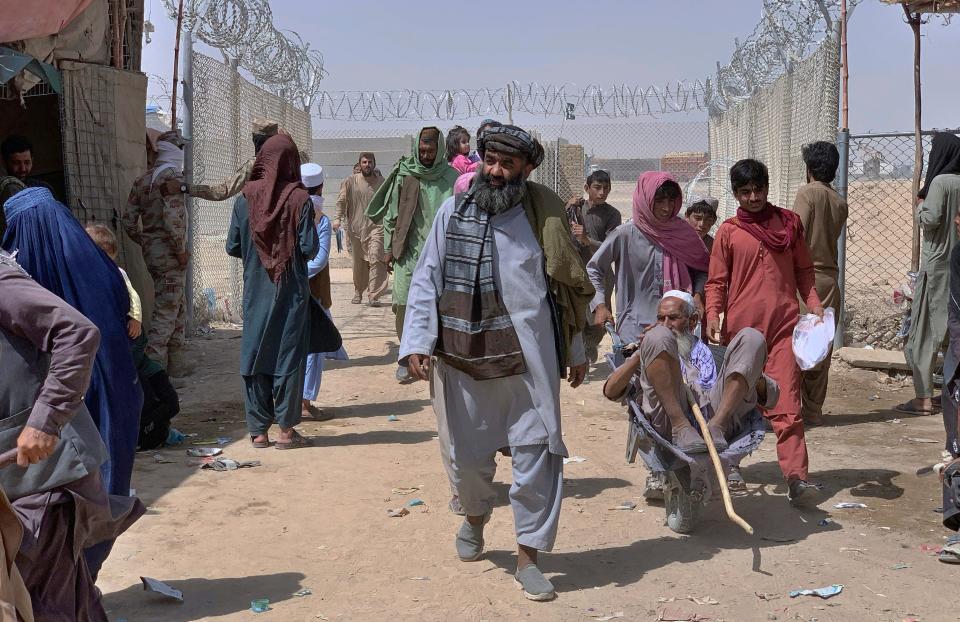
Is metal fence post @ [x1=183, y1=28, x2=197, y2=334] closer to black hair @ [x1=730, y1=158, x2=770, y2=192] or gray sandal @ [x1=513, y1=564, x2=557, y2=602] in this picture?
black hair @ [x1=730, y1=158, x2=770, y2=192]

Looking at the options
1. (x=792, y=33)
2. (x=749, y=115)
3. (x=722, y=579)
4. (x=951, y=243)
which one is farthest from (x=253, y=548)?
(x=749, y=115)

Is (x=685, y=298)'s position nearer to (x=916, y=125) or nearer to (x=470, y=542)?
(x=470, y=542)

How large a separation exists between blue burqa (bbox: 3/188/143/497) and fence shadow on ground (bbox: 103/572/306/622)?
0.48 meters

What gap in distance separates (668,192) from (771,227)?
56 cm

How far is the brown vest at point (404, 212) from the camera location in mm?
7582

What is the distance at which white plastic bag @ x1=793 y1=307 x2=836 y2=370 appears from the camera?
5.30 metres

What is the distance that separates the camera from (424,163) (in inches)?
304

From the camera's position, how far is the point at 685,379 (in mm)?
5051

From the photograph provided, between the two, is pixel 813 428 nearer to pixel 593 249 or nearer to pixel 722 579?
pixel 593 249

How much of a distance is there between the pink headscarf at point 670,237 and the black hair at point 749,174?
0.32 m

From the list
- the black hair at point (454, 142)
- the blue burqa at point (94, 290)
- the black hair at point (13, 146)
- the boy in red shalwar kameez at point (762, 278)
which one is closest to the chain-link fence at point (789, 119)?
the black hair at point (454, 142)

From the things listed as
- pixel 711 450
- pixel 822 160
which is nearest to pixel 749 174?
pixel 711 450

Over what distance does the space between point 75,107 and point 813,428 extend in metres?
5.67

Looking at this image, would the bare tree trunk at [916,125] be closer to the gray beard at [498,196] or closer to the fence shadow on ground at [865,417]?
the fence shadow on ground at [865,417]
